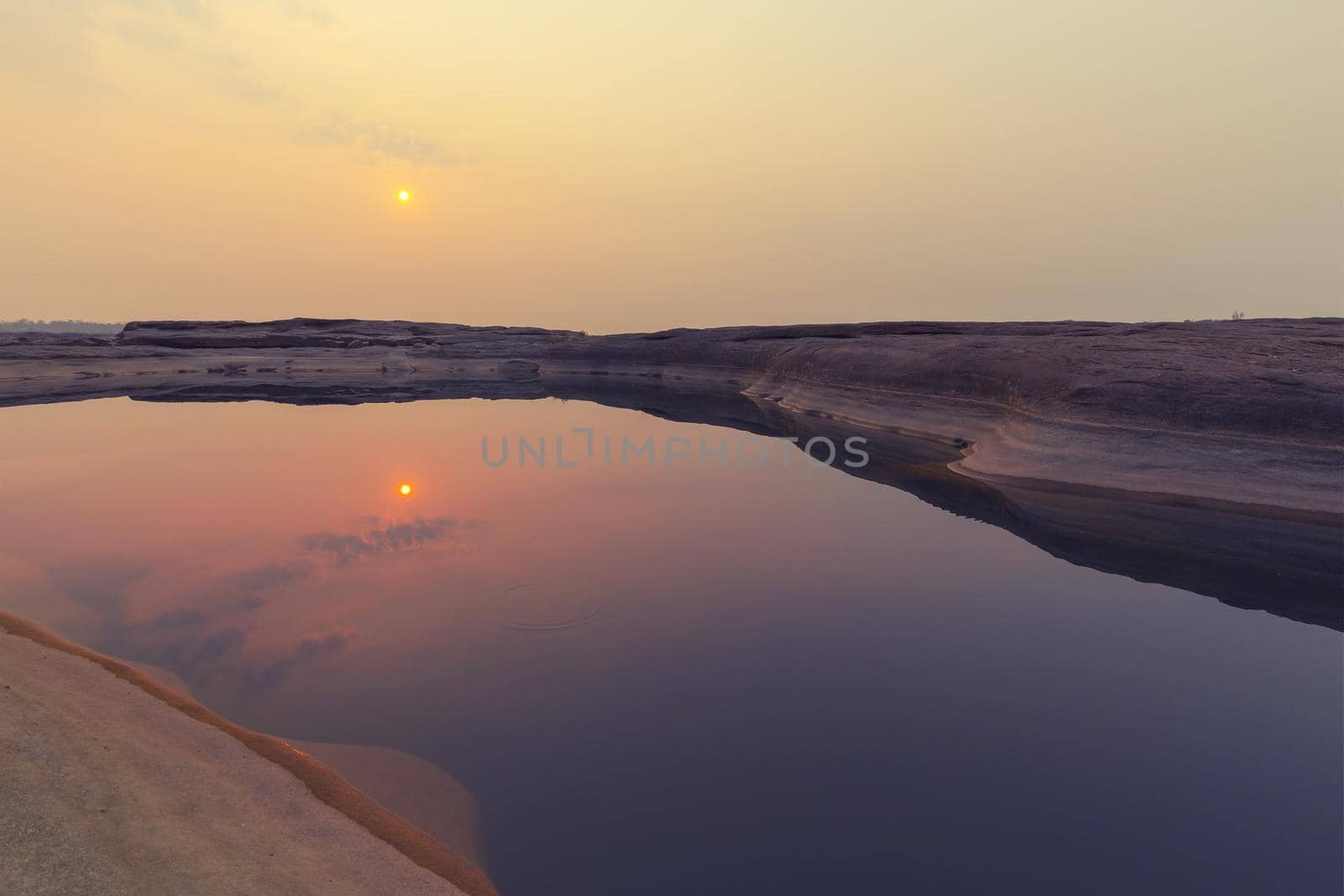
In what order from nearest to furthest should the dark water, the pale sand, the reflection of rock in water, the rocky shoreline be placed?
the pale sand, the dark water, the reflection of rock in water, the rocky shoreline

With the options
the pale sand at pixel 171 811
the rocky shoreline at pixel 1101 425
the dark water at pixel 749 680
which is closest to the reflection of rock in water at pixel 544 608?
the dark water at pixel 749 680

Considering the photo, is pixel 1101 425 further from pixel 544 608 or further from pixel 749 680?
pixel 544 608

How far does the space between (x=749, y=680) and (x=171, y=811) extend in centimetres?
511

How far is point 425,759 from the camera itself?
19.7 ft

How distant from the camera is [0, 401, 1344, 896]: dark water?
505 centimetres

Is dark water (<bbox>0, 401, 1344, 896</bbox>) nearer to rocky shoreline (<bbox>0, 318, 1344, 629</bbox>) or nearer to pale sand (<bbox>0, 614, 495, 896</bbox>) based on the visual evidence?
pale sand (<bbox>0, 614, 495, 896</bbox>)

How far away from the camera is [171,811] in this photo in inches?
175

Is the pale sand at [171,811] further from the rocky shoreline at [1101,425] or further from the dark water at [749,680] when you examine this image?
the rocky shoreline at [1101,425]

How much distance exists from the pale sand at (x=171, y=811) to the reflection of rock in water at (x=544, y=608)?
3415 mm

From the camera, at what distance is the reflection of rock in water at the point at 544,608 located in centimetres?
907

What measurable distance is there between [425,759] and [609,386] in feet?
174

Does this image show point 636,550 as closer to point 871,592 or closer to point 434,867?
point 871,592

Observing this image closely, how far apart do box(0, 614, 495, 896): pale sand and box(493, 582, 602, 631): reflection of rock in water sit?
342cm

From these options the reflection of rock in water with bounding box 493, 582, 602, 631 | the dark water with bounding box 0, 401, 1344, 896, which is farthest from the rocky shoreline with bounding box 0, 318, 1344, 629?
the reflection of rock in water with bounding box 493, 582, 602, 631
